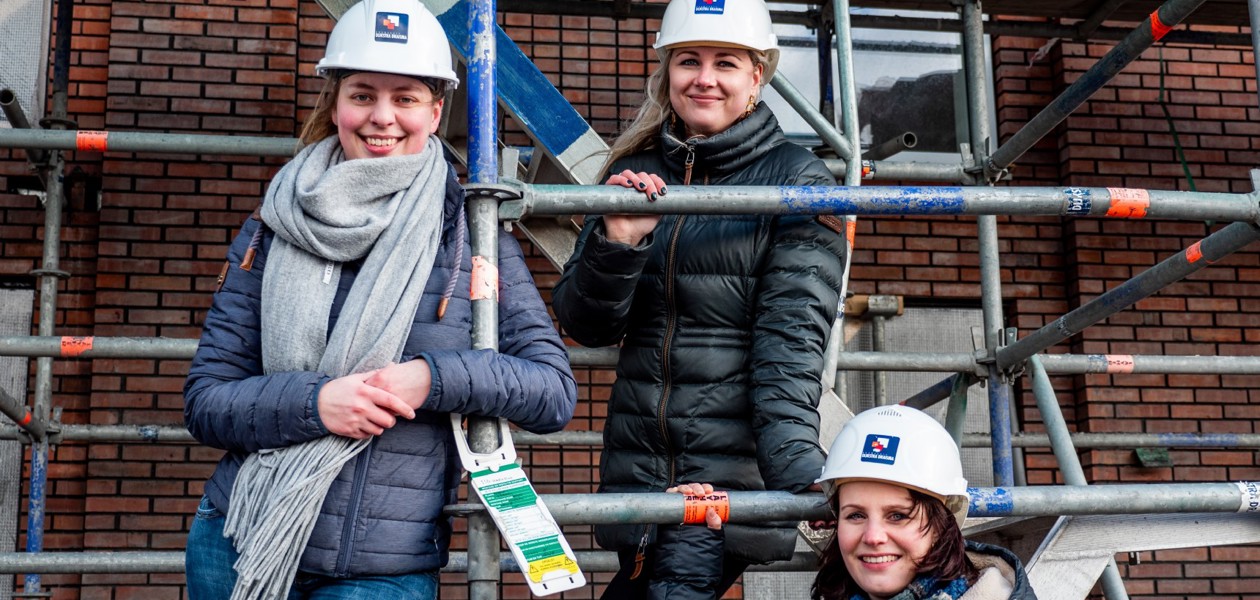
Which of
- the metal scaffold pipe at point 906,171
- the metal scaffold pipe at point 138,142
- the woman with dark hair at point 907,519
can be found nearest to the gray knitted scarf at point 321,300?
the woman with dark hair at point 907,519

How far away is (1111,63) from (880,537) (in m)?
2.27

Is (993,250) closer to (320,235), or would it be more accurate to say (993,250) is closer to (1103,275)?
(1103,275)

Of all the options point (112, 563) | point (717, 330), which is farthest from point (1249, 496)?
point (112, 563)

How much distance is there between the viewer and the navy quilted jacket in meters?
2.37

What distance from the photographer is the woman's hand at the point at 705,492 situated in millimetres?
2510

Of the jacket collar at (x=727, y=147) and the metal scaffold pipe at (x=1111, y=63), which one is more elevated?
the metal scaffold pipe at (x=1111, y=63)

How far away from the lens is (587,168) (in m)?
4.07

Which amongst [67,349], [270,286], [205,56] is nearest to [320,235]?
[270,286]

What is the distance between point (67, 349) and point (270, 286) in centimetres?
259

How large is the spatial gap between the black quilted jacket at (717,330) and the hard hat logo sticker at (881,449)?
106mm

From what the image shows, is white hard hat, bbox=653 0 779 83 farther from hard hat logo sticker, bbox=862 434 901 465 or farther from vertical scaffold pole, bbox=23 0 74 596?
vertical scaffold pole, bbox=23 0 74 596

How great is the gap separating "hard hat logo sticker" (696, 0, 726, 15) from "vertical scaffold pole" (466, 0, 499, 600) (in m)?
0.55

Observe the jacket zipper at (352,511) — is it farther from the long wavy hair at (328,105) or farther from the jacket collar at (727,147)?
the jacket collar at (727,147)

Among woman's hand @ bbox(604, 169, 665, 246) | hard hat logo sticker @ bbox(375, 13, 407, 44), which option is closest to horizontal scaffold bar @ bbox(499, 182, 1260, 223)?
woman's hand @ bbox(604, 169, 665, 246)
